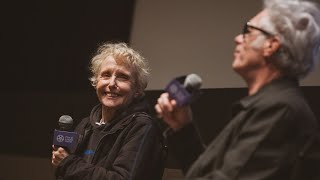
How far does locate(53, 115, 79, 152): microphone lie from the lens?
210 cm

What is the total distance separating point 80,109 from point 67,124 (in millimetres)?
1331

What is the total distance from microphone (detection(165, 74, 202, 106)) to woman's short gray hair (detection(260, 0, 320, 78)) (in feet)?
0.83

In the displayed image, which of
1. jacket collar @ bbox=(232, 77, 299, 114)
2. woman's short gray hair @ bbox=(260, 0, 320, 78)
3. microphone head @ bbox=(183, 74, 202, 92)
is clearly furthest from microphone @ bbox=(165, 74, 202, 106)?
woman's short gray hair @ bbox=(260, 0, 320, 78)

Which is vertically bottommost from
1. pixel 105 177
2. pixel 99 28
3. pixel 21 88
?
pixel 21 88

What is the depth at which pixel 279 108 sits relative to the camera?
1383mm

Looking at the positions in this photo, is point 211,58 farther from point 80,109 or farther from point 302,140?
point 302,140

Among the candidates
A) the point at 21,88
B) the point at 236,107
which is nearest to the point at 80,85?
the point at 21,88

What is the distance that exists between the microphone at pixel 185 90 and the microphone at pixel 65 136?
2.32 ft

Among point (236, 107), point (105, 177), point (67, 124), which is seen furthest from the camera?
point (67, 124)

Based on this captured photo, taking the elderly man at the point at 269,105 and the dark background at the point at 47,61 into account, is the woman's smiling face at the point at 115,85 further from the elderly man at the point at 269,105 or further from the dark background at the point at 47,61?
the dark background at the point at 47,61

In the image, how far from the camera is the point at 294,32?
1.49m

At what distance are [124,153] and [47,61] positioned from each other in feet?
6.48

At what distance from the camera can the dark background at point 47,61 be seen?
358 cm

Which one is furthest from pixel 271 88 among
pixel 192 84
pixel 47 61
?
pixel 47 61
